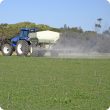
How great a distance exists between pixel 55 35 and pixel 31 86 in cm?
1754

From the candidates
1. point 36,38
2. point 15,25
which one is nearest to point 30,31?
point 36,38

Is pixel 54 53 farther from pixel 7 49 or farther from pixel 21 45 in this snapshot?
pixel 7 49

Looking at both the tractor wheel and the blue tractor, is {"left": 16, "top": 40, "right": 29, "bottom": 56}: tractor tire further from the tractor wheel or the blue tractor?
the tractor wheel

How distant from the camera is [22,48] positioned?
25906 mm

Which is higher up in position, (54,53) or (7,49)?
(7,49)

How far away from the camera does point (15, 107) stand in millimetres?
5836

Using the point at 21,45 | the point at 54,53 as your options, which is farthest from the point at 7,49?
the point at 54,53

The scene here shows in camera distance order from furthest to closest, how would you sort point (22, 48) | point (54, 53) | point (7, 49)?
1. point (7, 49)
2. point (54, 53)
3. point (22, 48)

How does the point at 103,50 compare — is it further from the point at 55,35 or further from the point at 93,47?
the point at 55,35

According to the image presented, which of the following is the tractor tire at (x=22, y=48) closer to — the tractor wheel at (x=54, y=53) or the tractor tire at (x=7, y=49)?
the tractor tire at (x=7, y=49)

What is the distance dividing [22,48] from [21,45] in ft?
1.16

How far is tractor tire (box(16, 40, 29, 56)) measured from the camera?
25209 mm

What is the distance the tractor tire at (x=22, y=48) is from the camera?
25209mm

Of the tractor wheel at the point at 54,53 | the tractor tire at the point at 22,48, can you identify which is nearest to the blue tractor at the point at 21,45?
the tractor tire at the point at 22,48
